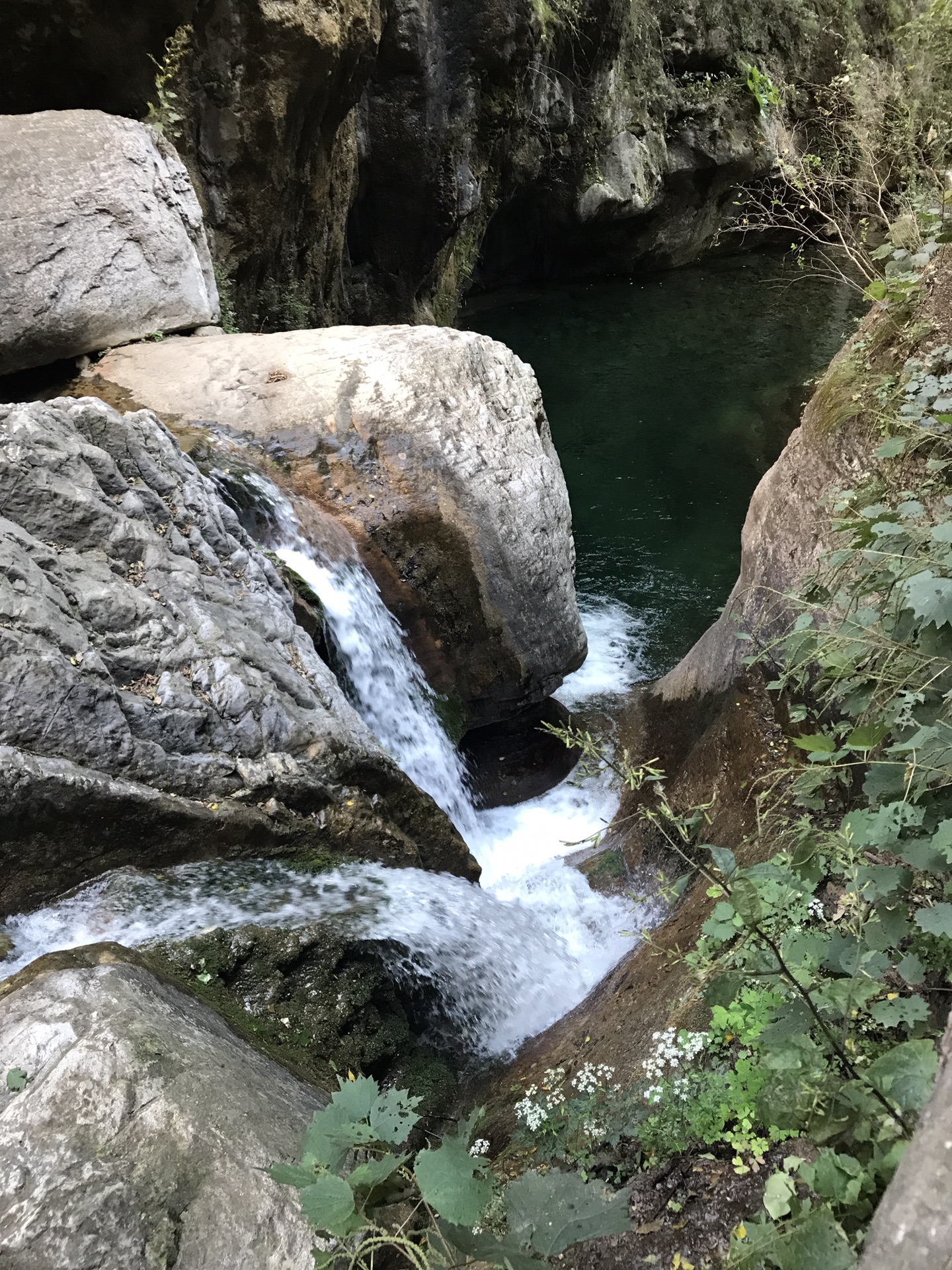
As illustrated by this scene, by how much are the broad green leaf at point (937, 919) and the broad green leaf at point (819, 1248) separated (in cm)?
49

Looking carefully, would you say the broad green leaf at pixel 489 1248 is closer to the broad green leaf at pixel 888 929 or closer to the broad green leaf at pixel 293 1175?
the broad green leaf at pixel 293 1175

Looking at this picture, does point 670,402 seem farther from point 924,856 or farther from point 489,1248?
point 489,1248

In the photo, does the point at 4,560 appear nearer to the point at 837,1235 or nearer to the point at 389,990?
the point at 389,990

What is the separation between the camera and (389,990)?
3203 millimetres

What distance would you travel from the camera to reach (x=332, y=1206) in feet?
4.09

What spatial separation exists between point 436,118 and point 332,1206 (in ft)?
40.5

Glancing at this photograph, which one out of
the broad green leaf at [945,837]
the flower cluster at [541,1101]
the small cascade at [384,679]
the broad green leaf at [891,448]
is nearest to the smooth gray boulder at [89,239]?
the small cascade at [384,679]

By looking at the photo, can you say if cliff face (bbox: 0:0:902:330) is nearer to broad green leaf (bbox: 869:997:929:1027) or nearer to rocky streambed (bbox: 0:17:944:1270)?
rocky streambed (bbox: 0:17:944:1270)

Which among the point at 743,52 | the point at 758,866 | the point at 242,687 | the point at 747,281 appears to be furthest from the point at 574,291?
the point at 758,866

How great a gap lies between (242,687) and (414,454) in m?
2.25

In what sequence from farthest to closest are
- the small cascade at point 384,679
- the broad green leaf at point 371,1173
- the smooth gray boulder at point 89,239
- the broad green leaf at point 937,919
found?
1. the smooth gray boulder at point 89,239
2. the small cascade at point 384,679
3. the broad green leaf at point 937,919
4. the broad green leaf at point 371,1173

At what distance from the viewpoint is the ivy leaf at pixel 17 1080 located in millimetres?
1839

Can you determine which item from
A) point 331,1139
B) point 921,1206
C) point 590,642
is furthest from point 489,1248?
point 590,642

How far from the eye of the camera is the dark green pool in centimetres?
855
